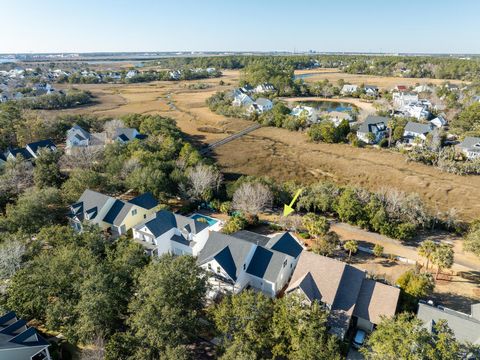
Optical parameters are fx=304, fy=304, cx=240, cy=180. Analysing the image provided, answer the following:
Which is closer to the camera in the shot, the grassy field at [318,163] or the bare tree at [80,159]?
the bare tree at [80,159]

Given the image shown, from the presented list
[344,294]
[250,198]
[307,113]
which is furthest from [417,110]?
[344,294]

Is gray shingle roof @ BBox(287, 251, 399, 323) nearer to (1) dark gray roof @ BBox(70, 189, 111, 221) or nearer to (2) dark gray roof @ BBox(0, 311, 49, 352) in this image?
(2) dark gray roof @ BBox(0, 311, 49, 352)

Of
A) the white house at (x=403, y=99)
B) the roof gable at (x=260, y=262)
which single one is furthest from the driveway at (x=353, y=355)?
the white house at (x=403, y=99)

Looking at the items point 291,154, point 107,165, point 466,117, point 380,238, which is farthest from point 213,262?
point 466,117

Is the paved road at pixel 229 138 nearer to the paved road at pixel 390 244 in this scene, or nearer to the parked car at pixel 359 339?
the paved road at pixel 390 244

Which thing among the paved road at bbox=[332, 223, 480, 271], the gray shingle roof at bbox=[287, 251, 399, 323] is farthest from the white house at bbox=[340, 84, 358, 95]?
the gray shingle roof at bbox=[287, 251, 399, 323]

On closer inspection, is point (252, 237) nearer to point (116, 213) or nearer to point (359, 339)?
point (359, 339)

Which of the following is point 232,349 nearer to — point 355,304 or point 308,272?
point 308,272
